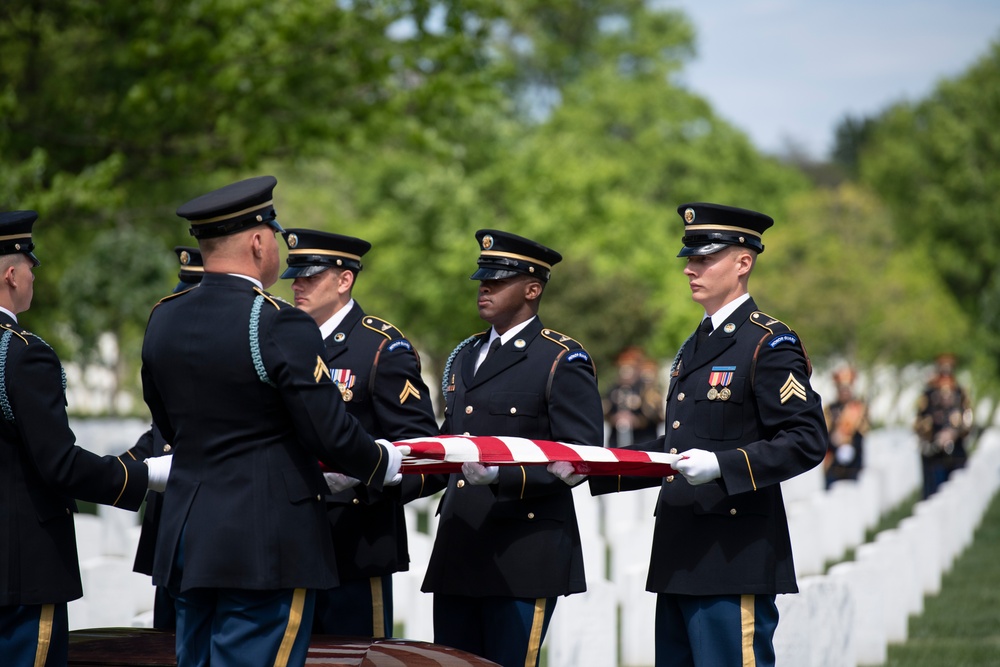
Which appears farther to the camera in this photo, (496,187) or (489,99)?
(496,187)

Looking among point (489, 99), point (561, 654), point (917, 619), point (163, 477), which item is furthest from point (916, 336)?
point (163, 477)

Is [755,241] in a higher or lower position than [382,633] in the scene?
higher

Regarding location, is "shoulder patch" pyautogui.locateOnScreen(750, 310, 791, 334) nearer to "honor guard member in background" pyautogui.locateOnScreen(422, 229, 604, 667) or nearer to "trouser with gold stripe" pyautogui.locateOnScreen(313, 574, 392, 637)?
"honor guard member in background" pyautogui.locateOnScreen(422, 229, 604, 667)

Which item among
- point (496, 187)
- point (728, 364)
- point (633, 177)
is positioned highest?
point (633, 177)

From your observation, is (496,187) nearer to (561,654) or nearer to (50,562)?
(561,654)

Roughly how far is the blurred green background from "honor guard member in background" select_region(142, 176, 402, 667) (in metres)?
9.57

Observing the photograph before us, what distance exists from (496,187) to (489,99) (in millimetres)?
18225

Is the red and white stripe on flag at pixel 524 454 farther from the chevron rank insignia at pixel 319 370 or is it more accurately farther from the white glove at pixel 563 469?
the chevron rank insignia at pixel 319 370

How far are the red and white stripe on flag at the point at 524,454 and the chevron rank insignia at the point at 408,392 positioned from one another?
535 mm

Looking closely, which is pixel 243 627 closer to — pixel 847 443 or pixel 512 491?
pixel 512 491

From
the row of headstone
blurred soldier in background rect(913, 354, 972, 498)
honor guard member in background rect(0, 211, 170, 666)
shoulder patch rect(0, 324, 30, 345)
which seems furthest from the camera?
blurred soldier in background rect(913, 354, 972, 498)

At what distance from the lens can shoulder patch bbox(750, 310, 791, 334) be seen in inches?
192

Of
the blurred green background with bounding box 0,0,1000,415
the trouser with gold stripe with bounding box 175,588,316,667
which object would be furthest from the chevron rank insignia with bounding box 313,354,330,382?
the blurred green background with bounding box 0,0,1000,415

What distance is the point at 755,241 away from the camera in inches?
199
